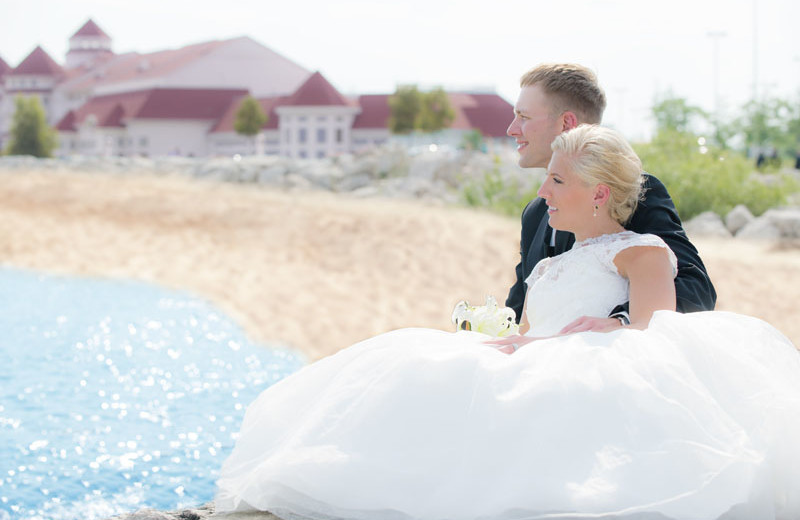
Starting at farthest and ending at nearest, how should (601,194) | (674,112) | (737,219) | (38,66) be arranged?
(38,66) → (674,112) → (737,219) → (601,194)

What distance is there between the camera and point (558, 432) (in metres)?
2.65

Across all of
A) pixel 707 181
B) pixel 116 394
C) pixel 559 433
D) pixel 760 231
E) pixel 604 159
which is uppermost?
pixel 604 159

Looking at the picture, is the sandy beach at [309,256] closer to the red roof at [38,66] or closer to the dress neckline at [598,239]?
the dress neckline at [598,239]

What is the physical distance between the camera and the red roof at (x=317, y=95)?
187 ft

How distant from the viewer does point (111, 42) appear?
8969 centimetres

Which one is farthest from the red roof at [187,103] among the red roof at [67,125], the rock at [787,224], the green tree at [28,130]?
the rock at [787,224]

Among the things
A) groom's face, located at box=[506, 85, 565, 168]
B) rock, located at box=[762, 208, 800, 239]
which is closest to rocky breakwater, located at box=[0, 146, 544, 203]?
rock, located at box=[762, 208, 800, 239]

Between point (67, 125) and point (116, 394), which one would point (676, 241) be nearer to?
point (116, 394)

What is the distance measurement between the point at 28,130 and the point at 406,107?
2647cm

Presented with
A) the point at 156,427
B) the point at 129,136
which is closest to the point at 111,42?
the point at 129,136

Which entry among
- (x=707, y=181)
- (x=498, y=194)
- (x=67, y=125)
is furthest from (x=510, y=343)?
(x=67, y=125)

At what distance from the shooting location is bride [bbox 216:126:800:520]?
2.59m

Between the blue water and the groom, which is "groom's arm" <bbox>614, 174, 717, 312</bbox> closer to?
the groom

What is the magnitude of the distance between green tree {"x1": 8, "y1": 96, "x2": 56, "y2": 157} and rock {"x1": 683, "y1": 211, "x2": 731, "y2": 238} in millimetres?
53967
